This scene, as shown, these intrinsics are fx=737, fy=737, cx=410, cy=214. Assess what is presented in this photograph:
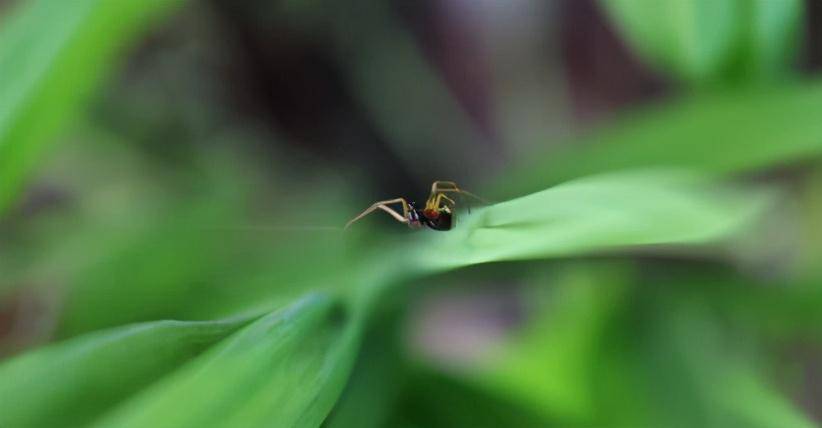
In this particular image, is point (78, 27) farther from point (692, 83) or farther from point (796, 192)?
point (796, 192)

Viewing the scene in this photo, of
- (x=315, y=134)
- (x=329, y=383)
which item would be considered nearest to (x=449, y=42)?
(x=315, y=134)

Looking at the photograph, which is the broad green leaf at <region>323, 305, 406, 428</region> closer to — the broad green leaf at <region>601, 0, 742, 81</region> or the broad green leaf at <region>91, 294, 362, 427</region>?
the broad green leaf at <region>91, 294, 362, 427</region>

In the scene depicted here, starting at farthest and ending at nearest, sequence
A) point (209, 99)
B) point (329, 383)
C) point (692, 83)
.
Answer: point (209, 99), point (692, 83), point (329, 383)

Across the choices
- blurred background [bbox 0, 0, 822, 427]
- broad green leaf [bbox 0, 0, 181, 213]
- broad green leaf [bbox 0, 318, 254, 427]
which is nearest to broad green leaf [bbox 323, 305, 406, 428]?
blurred background [bbox 0, 0, 822, 427]

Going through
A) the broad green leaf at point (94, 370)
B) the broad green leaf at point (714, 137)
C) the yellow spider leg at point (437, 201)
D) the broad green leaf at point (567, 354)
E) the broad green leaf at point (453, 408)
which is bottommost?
the broad green leaf at point (94, 370)

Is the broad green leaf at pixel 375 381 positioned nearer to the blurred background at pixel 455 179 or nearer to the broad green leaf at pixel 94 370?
the blurred background at pixel 455 179

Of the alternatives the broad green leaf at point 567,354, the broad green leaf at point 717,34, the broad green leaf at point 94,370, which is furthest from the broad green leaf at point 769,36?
the broad green leaf at point 94,370
